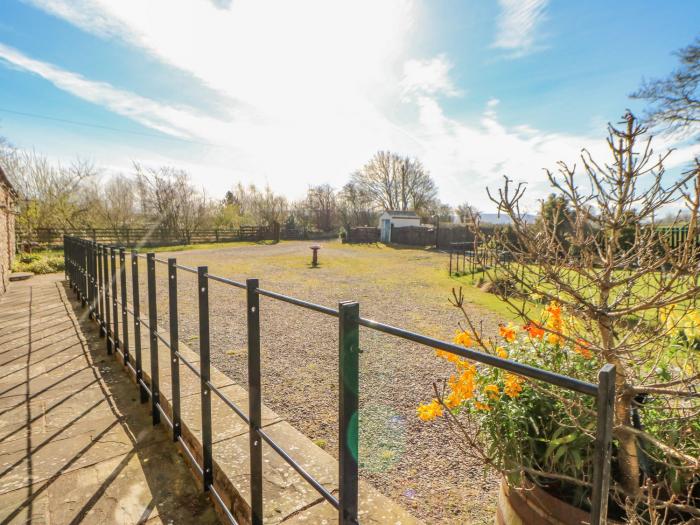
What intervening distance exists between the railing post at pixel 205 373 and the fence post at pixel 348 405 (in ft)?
3.83

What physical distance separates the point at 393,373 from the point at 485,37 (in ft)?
19.8

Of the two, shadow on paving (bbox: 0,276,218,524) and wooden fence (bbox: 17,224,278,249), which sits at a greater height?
wooden fence (bbox: 17,224,278,249)

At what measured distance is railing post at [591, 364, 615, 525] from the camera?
0.55 m

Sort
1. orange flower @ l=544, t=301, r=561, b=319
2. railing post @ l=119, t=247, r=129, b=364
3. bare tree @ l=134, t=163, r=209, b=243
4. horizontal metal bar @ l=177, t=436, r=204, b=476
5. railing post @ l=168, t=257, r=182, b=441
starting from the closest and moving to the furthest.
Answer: orange flower @ l=544, t=301, r=561, b=319
horizontal metal bar @ l=177, t=436, r=204, b=476
railing post @ l=168, t=257, r=182, b=441
railing post @ l=119, t=247, r=129, b=364
bare tree @ l=134, t=163, r=209, b=243

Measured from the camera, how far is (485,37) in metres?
6.55

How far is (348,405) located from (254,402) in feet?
2.37

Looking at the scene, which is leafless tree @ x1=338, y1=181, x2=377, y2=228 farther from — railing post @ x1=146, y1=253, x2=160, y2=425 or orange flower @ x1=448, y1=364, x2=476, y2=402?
orange flower @ x1=448, y1=364, x2=476, y2=402

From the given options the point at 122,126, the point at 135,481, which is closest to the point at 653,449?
the point at 135,481

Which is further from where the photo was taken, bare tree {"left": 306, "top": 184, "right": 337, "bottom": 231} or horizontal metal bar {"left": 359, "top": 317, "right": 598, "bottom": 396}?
bare tree {"left": 306, "top": 184, "right": 337, "bottom": 231}

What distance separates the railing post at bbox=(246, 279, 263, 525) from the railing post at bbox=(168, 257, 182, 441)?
966mm

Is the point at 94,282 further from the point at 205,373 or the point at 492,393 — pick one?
the point at 492,393

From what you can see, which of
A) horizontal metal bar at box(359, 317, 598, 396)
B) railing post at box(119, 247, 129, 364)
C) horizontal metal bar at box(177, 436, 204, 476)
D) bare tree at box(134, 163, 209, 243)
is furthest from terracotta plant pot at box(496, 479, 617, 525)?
Result: bare tree at box(134, 163, 209, 243)

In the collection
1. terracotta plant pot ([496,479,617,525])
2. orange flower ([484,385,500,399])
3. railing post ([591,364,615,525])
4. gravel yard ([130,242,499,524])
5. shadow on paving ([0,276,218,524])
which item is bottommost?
gravel yard ([130,242,499,524])

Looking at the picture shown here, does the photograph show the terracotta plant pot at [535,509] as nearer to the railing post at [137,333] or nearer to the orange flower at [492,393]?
the orange flower at [492,393]
